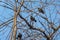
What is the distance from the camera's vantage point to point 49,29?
6.29 meters

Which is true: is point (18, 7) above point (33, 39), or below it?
above

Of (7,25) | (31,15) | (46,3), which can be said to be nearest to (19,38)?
(7,25)

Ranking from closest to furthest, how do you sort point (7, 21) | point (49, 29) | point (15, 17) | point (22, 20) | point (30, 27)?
point (15, 17) → point (7, 21) → point (22, 20) → point (30, 27) → point (49, 29)

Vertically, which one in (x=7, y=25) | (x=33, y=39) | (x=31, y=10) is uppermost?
(x=31, y=10)

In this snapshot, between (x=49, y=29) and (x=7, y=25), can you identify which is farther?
(x=49, y=29)

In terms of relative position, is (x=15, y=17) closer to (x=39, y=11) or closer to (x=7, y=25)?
(x=7, y=25)

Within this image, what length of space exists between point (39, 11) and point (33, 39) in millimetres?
841

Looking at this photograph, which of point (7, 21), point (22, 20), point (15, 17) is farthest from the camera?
point (22, 20)

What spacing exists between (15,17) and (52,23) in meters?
2.02

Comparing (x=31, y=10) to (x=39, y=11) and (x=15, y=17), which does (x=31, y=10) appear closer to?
(x=39, y=11)

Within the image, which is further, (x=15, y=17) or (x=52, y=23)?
(x=52, y=23)

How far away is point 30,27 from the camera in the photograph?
19.1 feet

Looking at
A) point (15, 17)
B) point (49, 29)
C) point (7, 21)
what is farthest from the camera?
point (49, 29)

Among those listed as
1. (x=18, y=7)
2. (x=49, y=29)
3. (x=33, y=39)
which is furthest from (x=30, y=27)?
(x=18, y=7)
